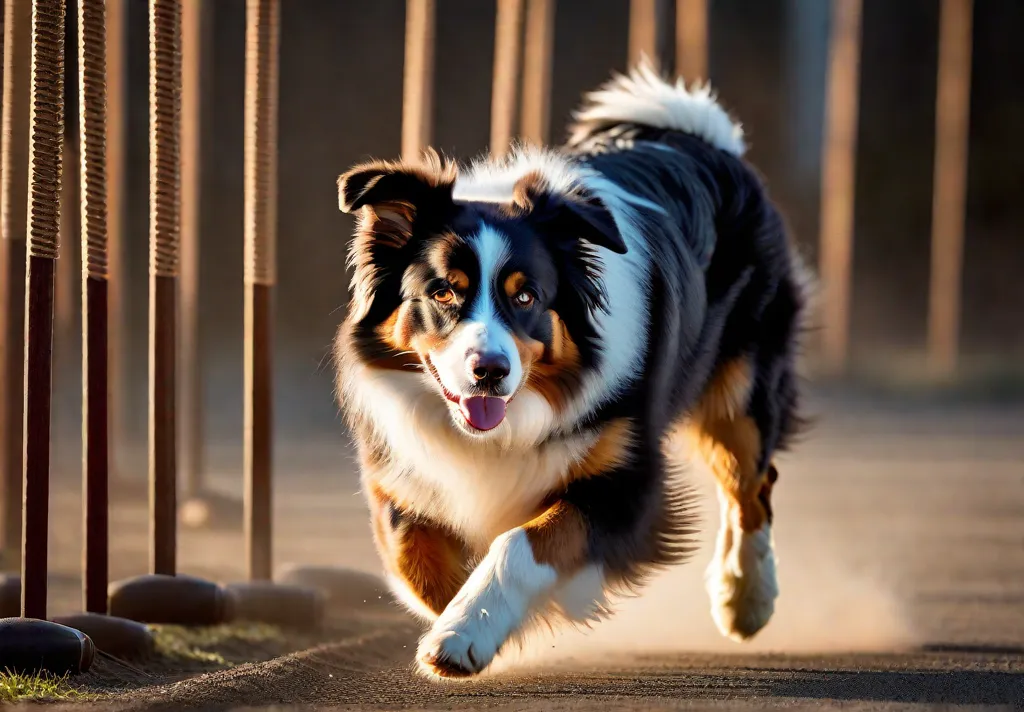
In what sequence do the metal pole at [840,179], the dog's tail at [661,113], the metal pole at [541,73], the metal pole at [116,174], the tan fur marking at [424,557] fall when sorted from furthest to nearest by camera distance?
the metal pole at [840,179], the metal pole at [541,73], the metal pole at [116,174], the dog's tail at [661,113], the tan fur marking at [424,557]

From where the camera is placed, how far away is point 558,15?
23.5 m

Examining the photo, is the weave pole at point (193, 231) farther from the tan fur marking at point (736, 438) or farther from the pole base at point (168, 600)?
the tan fur marking at point (736, 438)

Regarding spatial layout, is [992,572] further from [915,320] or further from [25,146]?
[915,320]

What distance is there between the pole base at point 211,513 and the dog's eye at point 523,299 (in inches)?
167

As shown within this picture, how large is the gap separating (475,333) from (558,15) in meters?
20.4

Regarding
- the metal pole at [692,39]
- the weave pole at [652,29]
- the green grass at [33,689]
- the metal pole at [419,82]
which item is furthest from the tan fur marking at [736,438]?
the metal pole at [692,39]

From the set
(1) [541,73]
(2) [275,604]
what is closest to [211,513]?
(2) [275,604]

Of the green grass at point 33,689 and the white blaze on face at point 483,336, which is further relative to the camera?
the white blaze on face at point 483,336

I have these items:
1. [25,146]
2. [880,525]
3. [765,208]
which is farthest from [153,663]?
[880,525]

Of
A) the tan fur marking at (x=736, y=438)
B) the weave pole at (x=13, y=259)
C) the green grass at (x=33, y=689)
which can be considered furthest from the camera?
the tan fur marking at (x=736, y=438)

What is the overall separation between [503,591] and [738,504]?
69.3 inches

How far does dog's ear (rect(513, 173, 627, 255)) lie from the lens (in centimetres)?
416

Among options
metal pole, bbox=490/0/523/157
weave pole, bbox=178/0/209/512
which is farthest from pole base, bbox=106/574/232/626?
metal pole, bbox=490/0/523/157

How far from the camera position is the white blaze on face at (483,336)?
149 inches
